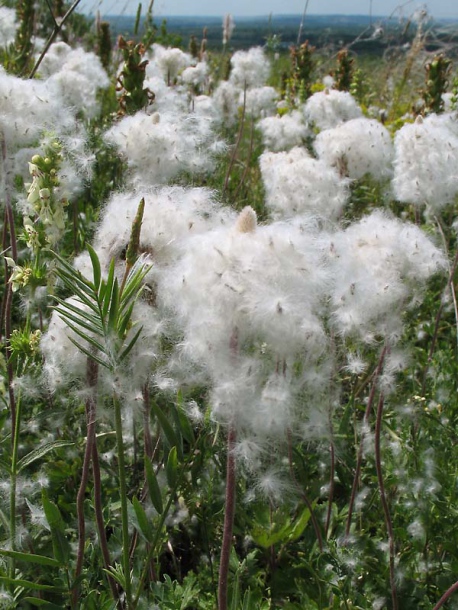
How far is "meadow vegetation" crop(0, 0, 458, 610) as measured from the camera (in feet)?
5.10

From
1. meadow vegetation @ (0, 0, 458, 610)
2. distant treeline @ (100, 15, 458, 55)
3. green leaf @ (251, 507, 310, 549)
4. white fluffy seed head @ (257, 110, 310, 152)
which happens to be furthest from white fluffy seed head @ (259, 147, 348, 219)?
white fluffy seed head @ (257, 110, 310, 152)

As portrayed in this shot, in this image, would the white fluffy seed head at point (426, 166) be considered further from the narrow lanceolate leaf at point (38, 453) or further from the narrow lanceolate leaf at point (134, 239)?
the narrow lanceolate leaf at point (38, 453)

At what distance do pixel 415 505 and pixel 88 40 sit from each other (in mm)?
8996

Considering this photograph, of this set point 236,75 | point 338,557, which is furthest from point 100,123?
point 338,557

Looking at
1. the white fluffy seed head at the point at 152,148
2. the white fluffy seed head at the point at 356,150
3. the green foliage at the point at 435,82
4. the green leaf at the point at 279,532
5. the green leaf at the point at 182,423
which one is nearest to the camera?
the green leaf at the point at 182,423

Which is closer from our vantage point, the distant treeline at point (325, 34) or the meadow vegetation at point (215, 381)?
the meadow vegetation at point (215, 381)

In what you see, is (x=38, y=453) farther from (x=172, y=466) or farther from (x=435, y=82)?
(x=435, y=82)

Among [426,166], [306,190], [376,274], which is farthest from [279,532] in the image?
[426,166]

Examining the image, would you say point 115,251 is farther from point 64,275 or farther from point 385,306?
point 385,306

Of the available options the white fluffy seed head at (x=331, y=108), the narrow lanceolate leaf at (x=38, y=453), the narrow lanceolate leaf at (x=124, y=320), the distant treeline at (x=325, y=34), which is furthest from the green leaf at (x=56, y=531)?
the white fluffy seed head at (x=331, y=108)

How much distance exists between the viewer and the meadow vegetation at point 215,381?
156 centimetres

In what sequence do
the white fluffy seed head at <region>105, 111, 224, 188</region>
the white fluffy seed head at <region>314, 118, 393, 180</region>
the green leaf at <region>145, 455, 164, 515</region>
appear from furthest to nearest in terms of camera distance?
the white fluffy seed head at <region>314, 118, 393, 180</region> → the white fluffy seed head at <region>105, 111, 224, 188</region> → the green leaf at <region>145, 455, 164, 515</region>

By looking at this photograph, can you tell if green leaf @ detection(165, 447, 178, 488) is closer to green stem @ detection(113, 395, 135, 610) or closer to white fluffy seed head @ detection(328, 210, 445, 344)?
green stem @ detection(113, 395, 135, 610)

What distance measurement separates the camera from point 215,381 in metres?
1.56
